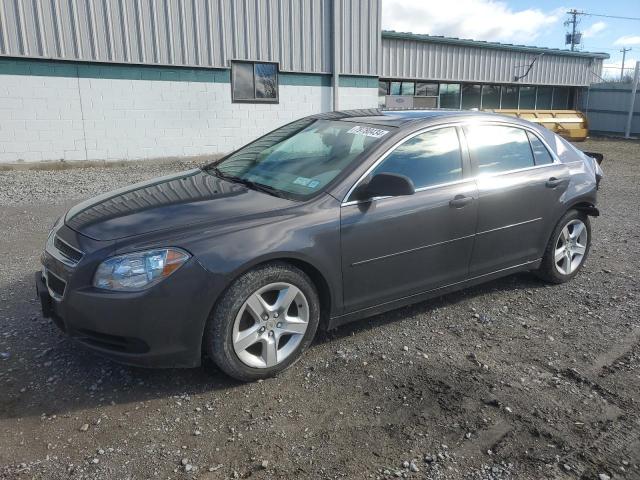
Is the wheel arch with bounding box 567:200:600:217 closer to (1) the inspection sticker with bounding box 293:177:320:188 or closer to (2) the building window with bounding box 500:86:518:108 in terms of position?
(1) the inspection sticker with bounding box 293:177:320:188

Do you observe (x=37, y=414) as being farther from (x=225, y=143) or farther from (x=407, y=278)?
(x=225, y=143)

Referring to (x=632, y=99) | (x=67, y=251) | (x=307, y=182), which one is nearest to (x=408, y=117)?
(x=307, y=182)

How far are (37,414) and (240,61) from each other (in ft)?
41.2

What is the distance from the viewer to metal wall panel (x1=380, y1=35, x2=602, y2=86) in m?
18.6

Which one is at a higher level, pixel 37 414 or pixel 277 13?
pixel 277 13

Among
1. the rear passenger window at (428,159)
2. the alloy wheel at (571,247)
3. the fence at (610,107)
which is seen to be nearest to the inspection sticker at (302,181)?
the rear passenger window at (428,159)

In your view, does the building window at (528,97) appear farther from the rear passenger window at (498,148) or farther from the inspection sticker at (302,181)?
the inspection sticker at (302,181)

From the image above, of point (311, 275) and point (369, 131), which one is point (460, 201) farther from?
point (311, 275)

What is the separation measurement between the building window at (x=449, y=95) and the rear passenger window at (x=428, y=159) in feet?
58.3

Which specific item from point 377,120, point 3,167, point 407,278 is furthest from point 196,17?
point 407,278

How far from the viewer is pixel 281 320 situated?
3.26 m

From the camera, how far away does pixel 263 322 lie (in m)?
3.20

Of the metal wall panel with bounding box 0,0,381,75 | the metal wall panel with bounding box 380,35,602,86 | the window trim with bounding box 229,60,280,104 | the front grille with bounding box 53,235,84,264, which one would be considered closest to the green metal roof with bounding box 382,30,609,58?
the metal wall panel with bounding box 380,35,602,86

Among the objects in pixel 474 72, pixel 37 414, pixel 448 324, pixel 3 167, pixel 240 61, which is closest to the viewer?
pixel 37 414
